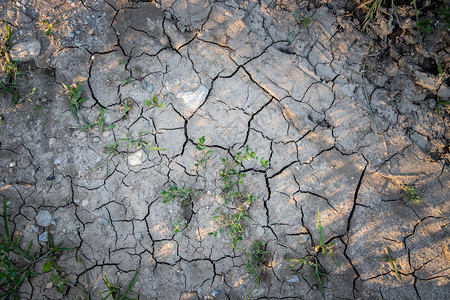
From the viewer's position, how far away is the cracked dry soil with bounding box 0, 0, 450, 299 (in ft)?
8.22

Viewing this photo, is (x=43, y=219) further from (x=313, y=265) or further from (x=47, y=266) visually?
(x=313, y=265)

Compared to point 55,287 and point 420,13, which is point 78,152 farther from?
point 420,13

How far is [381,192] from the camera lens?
2.58 meters

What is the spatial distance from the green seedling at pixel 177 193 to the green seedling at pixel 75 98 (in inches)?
41.9

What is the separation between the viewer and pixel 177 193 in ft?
8.37

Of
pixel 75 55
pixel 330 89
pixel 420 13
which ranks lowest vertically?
pixel 75 55

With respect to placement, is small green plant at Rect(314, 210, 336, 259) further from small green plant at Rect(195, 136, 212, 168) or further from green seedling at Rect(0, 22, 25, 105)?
green seedling at Rect(0, 22, 25, 105)

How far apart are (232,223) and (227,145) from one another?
27.7 inches

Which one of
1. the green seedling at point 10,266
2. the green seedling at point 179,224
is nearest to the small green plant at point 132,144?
the green seedling at point 179,224

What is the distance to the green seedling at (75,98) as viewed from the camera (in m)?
2.58

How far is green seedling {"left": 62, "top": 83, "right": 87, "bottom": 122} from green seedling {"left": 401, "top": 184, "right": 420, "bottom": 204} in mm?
Answer: 3048

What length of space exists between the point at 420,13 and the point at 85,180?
340 centimetres

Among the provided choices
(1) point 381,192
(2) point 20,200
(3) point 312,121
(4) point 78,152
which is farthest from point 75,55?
(1) point 381,192

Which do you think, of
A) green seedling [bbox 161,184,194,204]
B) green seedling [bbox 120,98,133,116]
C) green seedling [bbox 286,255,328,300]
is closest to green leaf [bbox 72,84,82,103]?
green seedling [bbox 120,98,133,116]
